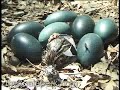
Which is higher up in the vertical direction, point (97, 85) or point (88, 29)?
point (88, 29)

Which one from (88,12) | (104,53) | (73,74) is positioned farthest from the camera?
(88,12)

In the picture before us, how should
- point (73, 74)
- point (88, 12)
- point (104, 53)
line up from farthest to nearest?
1. point (88, 12)
2. point (104, 53)
3. point (73, 74)

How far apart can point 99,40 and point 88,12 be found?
0.92m

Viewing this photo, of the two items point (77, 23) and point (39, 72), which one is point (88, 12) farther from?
point (39, 72)

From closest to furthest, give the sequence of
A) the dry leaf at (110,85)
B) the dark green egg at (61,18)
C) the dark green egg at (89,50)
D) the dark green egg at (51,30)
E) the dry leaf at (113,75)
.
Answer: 1. the dry leaf at (110,85)
2. the dry leaf at (113,75)
3. the dark green egg at (89,50)
4. the dark green egg at (51,30)
5. the dark green egg at (61,18)

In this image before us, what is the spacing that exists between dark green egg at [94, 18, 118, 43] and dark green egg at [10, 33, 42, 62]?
1.46 ft

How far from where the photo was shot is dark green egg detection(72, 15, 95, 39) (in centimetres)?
296

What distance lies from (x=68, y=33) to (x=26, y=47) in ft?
1.21

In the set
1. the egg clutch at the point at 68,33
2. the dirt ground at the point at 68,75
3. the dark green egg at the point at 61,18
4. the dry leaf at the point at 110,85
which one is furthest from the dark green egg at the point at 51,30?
the dry leaf at the point at 110,85

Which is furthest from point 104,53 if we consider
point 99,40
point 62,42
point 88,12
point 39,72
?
point 88,12

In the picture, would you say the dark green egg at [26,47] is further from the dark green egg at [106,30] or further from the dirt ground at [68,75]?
the dark green egg at [106,30]

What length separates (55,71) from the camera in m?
2.65

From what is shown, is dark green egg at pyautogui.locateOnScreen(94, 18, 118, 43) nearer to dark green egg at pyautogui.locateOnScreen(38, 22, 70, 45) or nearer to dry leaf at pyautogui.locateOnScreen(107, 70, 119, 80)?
dark green egg at pyautogui.locateOnScreen(38, 22, 70, 45)

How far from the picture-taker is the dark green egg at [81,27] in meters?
2.96
